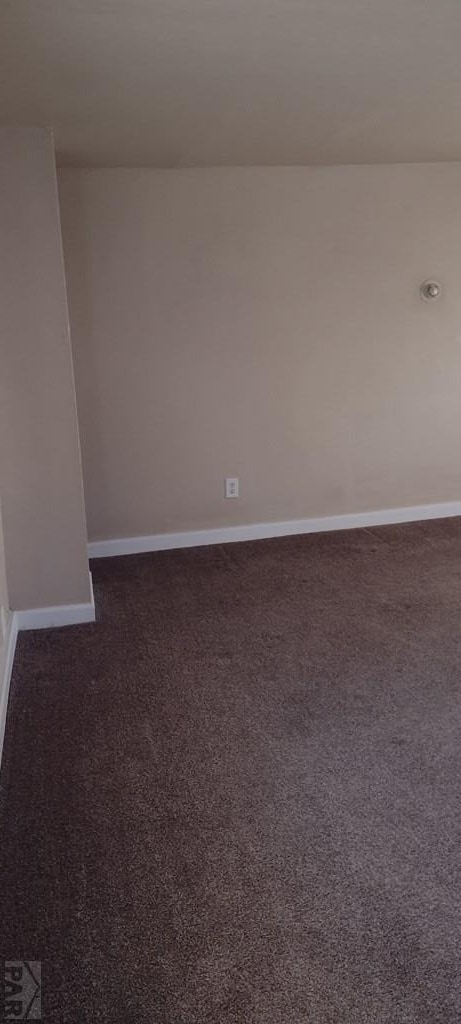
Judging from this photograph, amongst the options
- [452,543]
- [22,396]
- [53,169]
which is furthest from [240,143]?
[452,543]

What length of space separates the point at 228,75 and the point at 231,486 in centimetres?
230

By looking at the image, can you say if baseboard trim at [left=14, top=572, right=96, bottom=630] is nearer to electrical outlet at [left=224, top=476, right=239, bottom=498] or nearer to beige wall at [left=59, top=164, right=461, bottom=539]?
beige wall at [left=59, top=164, right=461, bottom=539]

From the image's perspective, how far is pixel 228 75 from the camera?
7.79 feet

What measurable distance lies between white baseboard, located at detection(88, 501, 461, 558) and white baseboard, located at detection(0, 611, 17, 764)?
40.4 inches

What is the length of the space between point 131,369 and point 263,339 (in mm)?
771

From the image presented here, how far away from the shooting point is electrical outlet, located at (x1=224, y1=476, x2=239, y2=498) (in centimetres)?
428

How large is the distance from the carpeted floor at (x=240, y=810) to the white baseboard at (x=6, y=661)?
0.18 feet

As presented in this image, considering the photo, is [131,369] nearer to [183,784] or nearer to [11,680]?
[11,680]

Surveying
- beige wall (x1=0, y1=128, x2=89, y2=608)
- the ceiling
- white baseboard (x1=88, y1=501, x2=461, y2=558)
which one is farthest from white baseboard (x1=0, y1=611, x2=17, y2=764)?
the ceiling

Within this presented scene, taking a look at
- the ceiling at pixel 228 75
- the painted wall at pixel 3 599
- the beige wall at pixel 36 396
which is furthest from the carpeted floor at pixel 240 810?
the ceiling at pixel 228 75

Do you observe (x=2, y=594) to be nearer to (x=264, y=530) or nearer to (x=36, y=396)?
(x=36, y=396)

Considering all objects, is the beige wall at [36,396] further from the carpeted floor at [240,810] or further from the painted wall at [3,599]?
the carpeted floor at [240,810]

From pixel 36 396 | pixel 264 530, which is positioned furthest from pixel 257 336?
pixel 36 396

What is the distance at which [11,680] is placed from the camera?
2.84m
